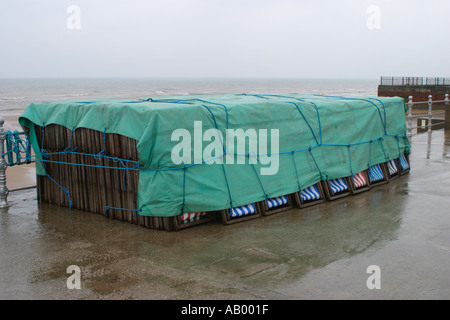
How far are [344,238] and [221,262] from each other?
198cm

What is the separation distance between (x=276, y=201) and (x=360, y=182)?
2403 millimetres

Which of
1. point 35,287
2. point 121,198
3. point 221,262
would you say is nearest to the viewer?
point 35,287

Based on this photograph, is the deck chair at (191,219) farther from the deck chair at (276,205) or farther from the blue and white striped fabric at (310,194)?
the blue and white striped fabric at (310,194)

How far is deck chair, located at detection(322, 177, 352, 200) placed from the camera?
30.3ft

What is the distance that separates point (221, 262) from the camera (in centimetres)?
618

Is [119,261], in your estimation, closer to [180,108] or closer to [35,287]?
[35,287]

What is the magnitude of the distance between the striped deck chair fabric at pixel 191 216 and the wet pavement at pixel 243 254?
192mm

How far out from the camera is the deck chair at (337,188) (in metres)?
9.24

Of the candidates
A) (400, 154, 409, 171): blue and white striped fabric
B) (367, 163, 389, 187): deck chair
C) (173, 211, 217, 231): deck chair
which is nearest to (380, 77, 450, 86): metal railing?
(400, 154, 409, 171): blue and white striped fabric

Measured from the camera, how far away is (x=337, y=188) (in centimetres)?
947

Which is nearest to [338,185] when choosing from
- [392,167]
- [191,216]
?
[392,167]
